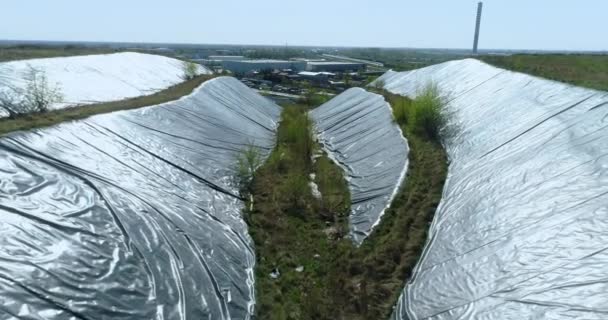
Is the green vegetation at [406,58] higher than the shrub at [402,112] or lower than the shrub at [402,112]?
higher

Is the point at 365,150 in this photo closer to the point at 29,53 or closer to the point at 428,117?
the point at 428,117

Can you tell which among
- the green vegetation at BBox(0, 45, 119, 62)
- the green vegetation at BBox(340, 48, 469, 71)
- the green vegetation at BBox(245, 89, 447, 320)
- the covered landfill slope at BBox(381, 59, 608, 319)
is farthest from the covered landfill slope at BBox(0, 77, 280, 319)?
the green vegetation at BBox(340, 48, 469, 71)

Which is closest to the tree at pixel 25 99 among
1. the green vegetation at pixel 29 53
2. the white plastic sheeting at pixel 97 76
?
the white plastic sheeting at pixel 97 76

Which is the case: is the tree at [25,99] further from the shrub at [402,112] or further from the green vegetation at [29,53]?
the shrub at [402,112]

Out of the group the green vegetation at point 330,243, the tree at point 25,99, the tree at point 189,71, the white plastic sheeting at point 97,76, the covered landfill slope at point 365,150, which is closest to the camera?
the green vegetation at point 330,243

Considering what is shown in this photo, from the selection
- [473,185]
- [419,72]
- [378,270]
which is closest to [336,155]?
[473,185]

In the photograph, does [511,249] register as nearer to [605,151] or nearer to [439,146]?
[605,151]
